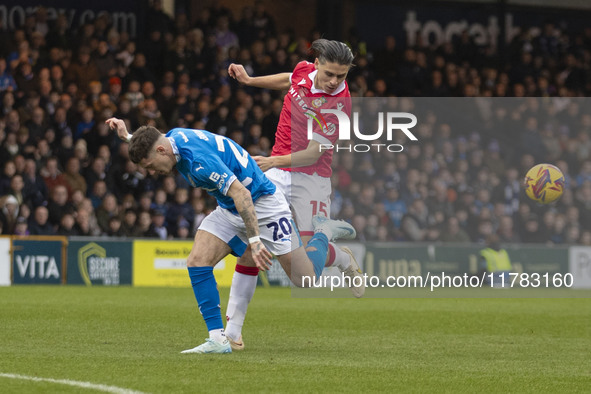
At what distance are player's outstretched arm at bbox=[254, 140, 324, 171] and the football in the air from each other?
3.52m

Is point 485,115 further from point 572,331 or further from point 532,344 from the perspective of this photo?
point 532,344

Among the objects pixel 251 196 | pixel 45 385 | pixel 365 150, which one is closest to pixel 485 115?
pixel 365 150

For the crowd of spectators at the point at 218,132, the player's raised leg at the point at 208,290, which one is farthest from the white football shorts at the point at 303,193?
the crowd of spectators at the point at 218,132

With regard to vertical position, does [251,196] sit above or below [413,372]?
above

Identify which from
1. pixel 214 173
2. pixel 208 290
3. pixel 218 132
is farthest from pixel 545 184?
pixel 218 132

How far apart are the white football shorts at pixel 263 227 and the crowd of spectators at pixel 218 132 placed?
8667 mm

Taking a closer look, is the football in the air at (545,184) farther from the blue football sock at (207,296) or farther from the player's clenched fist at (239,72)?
the blue football sock at (207,296)

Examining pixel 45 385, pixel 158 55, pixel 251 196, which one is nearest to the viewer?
pixel 45 385

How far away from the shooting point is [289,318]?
12.0 meters

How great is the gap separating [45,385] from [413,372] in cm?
248

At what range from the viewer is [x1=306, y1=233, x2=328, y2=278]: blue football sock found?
904 cm

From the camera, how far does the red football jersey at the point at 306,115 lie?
914 cm

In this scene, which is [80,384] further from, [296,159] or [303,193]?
[303,193]

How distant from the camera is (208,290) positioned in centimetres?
815
